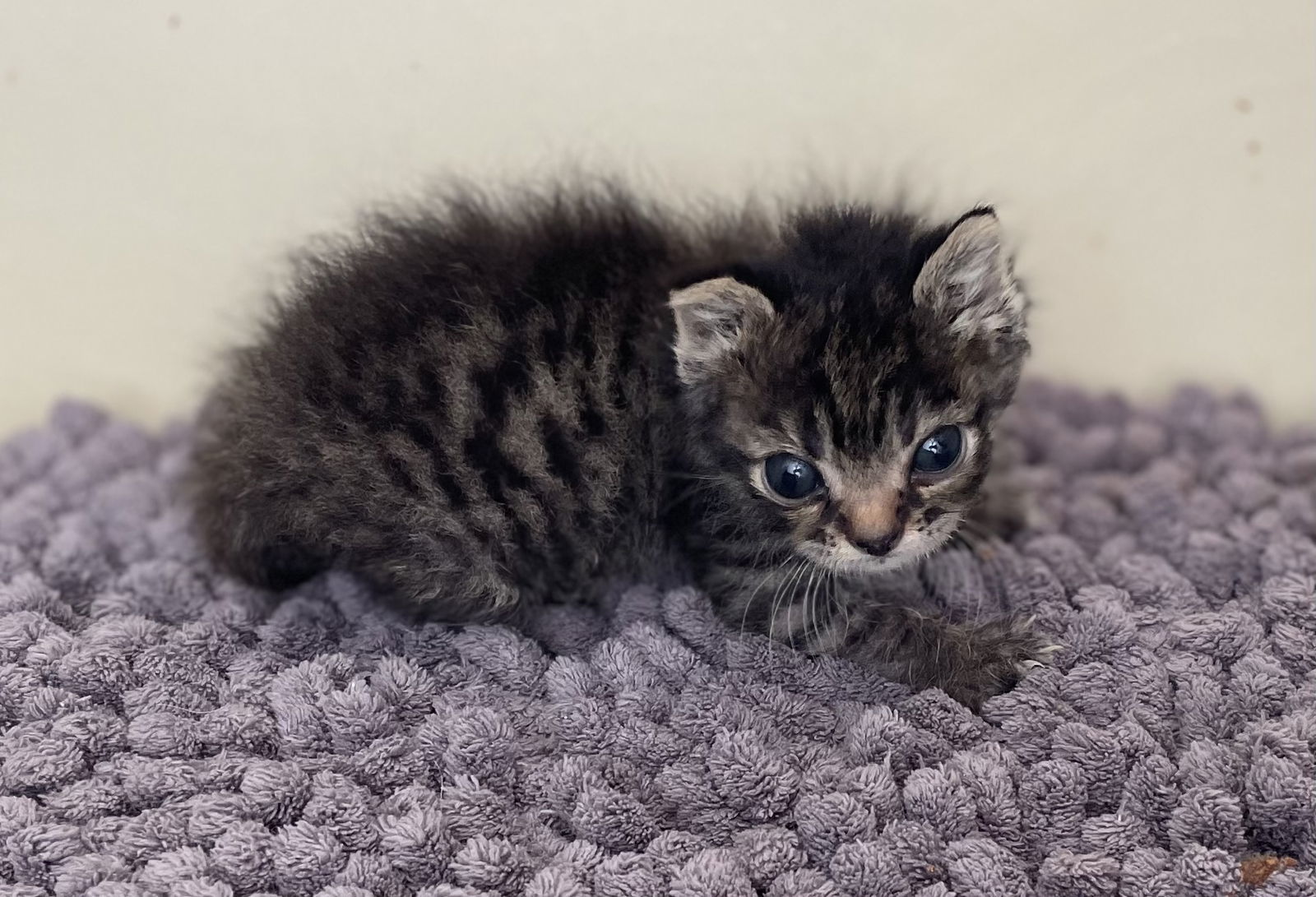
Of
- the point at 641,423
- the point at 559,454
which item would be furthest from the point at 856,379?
the point at 559,454

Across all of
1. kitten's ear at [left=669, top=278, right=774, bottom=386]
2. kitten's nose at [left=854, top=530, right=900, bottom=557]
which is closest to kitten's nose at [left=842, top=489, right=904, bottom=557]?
kitten's nose at [left=854, top=530, right=900, bottom=557]

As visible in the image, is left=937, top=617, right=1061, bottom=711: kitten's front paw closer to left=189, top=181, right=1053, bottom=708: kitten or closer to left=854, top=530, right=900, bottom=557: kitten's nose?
left=189, top=181, right=1053, bottom=708: kitten

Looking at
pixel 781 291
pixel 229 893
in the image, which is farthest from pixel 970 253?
pixel 229 893

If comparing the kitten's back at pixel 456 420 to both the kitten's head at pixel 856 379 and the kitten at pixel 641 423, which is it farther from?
the kitten's head at pixel 856 379

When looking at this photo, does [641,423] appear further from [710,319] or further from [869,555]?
[869,555]

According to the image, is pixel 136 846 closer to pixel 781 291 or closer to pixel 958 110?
pixel 781 291

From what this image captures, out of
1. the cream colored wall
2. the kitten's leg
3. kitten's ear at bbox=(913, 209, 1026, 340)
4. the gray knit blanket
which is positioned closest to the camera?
the gray knit blanket
